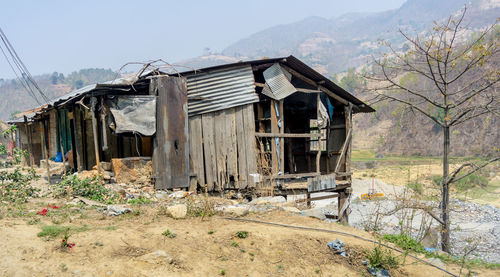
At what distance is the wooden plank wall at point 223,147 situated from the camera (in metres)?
9.61

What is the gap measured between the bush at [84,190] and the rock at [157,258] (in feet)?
11.7

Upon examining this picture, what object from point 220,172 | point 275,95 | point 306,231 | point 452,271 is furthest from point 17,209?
point 452,271

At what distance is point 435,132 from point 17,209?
4507 centimetres

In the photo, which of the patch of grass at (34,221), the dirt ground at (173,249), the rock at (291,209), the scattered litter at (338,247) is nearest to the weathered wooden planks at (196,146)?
the rock at (291,209)

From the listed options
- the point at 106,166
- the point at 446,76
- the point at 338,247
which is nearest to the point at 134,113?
the point at 106,166

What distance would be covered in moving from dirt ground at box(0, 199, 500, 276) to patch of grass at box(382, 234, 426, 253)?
0.35 m

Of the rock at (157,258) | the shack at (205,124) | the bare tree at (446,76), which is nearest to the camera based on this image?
the rock at (157,258)

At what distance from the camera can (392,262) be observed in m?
5.42

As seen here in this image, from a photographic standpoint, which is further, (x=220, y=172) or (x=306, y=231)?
(x=220, y=172)

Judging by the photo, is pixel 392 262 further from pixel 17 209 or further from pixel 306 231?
pixel 17 209

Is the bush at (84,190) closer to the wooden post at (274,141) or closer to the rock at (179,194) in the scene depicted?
the rock at (179,194)

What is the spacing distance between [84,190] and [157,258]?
4.24 metres

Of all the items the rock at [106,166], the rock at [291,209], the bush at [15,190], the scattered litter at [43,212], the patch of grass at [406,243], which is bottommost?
the patch of grass at [406,243]

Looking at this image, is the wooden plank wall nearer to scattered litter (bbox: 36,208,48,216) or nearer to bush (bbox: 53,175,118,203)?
bush (bbox: 53,175,118,203)
